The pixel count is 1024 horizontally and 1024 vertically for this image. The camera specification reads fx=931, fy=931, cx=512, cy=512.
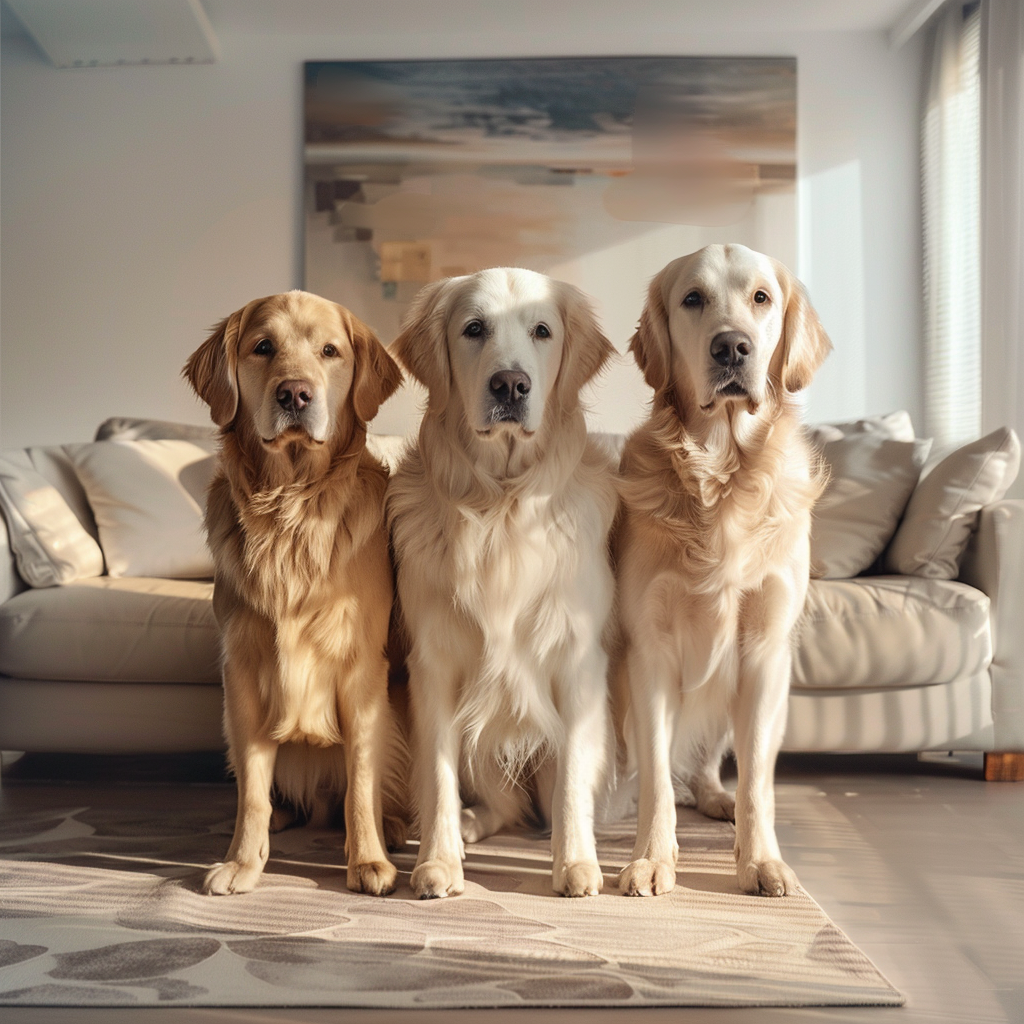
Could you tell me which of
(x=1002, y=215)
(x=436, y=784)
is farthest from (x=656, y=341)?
(x=1002, y=215)

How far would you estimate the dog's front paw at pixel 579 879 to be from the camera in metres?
1.71

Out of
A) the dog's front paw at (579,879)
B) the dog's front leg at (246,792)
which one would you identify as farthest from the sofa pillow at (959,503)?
the dog's front leg at (246,792)

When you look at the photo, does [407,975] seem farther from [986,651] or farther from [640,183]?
[640,183]

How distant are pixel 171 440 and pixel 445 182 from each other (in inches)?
78.6

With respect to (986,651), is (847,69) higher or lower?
higher

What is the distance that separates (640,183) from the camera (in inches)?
176

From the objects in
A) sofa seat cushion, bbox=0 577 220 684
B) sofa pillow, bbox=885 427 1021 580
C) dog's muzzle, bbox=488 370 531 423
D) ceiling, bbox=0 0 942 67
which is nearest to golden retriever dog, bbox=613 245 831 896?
dog's muzzle, bbox=488 370 531 423

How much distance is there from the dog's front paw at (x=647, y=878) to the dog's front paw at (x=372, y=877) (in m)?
0.43

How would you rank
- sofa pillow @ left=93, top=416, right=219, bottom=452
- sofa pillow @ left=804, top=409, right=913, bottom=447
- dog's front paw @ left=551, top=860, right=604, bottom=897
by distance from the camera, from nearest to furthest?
1. dog's front paw @ left=551, top=860, right=604, bottom=897
2. sofa pillow @ left=804, top=409, right=913, bottom=447
3. sofa pillow @ left=93, top=416, right=219, bottom=452

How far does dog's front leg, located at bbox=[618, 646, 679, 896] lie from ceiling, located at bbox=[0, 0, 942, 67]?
3604 millimetres

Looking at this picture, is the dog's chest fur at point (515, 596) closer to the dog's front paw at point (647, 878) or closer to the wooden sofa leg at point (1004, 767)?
the dog's front paw at point (647, 878)

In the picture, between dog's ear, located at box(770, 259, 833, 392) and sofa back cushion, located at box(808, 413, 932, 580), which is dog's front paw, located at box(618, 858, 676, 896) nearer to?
dog's ear, located at box(770, 259, 833, 392)

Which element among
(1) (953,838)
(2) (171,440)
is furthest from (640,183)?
(1) (953,838)

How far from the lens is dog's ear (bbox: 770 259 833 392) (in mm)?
1914
